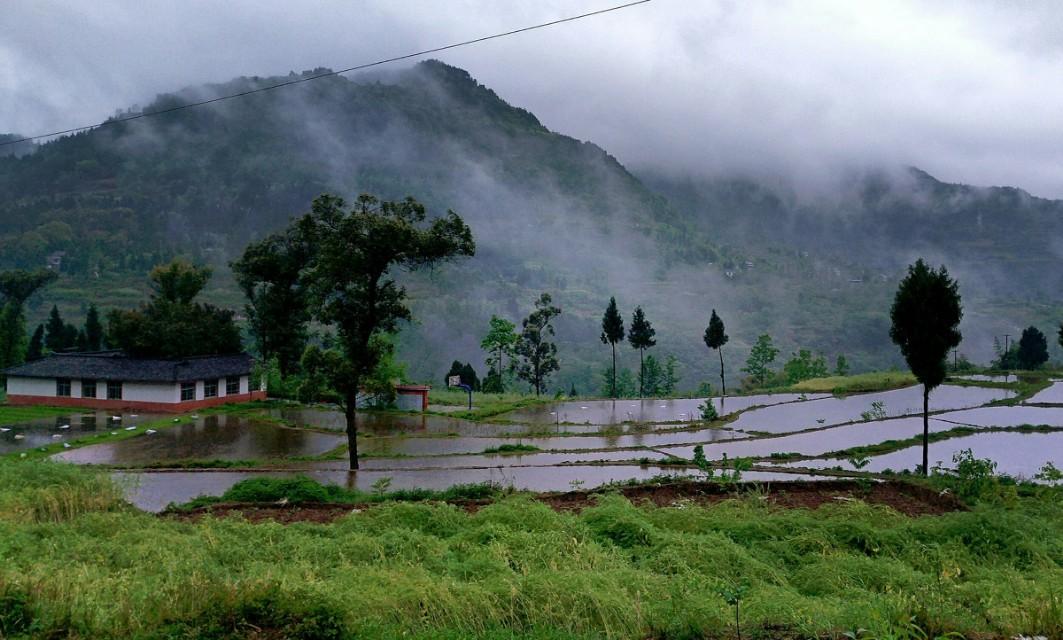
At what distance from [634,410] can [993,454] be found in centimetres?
1585

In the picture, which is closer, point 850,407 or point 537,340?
point 850,407

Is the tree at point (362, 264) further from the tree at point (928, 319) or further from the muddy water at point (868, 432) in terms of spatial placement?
the tree at point (928, 319)

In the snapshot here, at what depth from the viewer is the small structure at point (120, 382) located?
105 feet

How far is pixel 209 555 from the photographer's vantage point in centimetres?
778

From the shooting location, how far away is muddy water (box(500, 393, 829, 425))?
28.9m

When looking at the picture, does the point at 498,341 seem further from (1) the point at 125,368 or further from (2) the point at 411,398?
(1) the point at 125,368

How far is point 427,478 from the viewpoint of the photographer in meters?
16.0

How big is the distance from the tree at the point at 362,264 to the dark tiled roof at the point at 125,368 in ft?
58.9

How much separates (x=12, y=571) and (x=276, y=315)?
34545 millimetres

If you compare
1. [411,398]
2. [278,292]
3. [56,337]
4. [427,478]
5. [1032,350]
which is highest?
[278,292]

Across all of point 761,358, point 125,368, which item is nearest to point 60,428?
point 125,368

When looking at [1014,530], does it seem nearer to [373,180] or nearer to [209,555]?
[209,555]

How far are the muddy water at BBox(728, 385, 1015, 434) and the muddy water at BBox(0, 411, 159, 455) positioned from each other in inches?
892

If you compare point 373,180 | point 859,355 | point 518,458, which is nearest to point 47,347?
point 518,458
